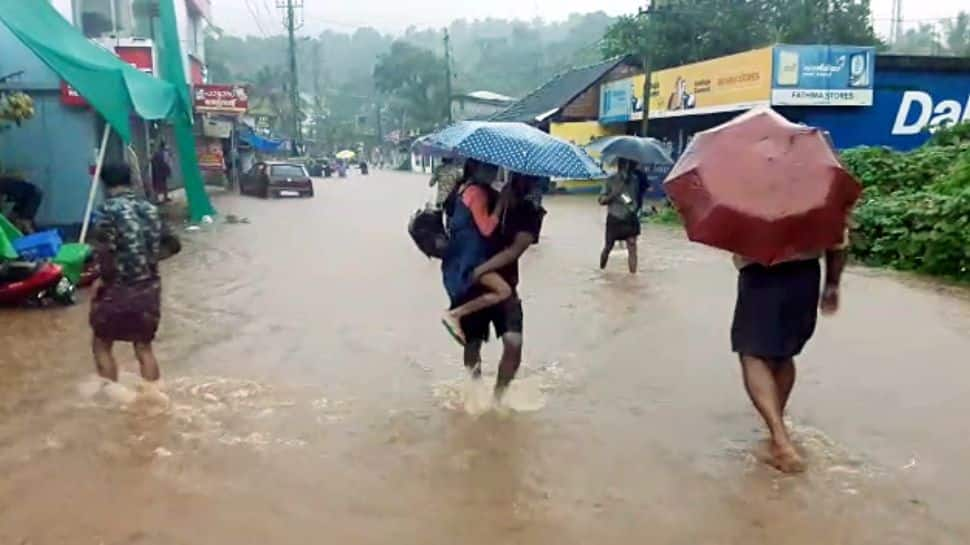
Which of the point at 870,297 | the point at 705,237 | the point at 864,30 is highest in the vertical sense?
the point at 864,30

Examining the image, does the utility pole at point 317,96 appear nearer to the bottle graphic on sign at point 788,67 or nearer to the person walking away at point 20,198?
the bottle graphic on sign at point 788,67

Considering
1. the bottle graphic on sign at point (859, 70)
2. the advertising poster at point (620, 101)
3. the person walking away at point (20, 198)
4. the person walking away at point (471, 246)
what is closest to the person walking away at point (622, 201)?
the person walking away at point (471, 246)

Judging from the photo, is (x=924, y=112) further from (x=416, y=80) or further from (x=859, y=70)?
(x=416, y=80)

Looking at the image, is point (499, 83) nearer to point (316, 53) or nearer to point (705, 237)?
point (316, 53)

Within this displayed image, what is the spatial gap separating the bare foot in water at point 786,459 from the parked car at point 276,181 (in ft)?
90.1

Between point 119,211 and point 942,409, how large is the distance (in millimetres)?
5076

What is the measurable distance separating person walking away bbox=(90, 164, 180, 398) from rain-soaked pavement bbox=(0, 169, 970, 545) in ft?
1.62

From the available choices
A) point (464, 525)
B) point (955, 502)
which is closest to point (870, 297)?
point (955, 502)

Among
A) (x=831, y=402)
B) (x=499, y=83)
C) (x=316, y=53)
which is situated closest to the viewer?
(x=831, y=402)

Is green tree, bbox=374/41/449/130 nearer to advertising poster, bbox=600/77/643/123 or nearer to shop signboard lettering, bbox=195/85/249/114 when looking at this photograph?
advertising poster, bbox=600/77/643/123

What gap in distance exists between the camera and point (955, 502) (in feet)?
15.3

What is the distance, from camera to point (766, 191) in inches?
192

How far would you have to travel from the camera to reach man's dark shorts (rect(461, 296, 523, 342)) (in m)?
5.92

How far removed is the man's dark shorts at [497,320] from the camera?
5.92 m
